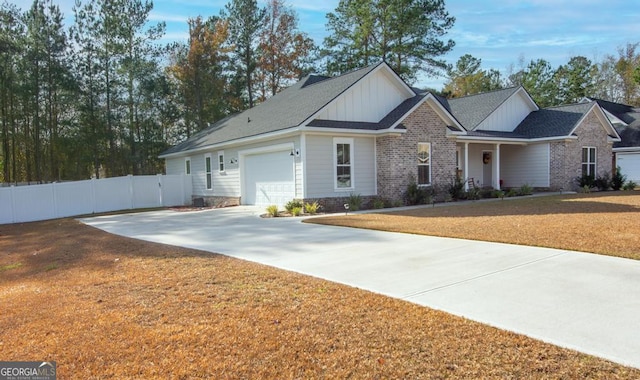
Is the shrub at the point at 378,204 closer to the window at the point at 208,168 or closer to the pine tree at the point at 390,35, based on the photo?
the window at the point at 208,168

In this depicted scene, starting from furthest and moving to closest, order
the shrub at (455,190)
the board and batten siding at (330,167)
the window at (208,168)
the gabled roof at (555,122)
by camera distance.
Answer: the window at (208,168)
the gabled roof at (555,122)
the shrub at (455,190)
the board and batten siding at (330,167)

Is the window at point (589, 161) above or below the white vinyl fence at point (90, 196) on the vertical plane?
above

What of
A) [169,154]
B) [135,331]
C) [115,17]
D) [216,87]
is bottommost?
[135,331]

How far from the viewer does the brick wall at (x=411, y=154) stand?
16.2 m

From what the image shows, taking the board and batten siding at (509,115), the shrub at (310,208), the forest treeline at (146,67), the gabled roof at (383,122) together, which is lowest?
the shrub at (310,208)

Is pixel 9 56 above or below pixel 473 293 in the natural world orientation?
above

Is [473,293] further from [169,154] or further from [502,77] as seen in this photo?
[502,77]

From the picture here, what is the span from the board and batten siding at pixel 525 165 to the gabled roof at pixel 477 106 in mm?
2659

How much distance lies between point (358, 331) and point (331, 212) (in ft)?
37.5

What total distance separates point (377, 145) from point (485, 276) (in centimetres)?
1132

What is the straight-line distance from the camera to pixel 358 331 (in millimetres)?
3912

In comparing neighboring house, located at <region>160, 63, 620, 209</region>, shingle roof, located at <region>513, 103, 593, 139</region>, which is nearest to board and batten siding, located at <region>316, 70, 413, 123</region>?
neighboring house, located at <region>160, 63, 620, 209</region>

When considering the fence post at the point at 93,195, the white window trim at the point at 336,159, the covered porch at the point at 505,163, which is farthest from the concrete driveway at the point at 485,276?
the covered porch at the point at 505,163

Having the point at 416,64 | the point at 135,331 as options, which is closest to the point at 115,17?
the point at 416,64
